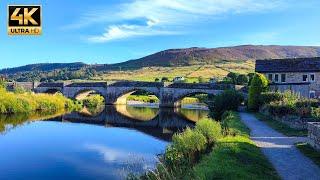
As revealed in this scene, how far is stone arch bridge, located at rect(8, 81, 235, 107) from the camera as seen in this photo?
84.1 metres

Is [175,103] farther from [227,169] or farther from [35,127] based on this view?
[227,169]

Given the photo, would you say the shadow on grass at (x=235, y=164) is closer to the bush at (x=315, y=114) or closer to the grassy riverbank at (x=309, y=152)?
the grassy riverbank at (x=309, y=152)

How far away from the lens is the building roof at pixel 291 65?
60509mm

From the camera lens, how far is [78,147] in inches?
1385

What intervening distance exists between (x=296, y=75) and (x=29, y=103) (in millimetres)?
35451

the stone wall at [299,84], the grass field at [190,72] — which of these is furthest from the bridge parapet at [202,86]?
the grass field at [190,72]

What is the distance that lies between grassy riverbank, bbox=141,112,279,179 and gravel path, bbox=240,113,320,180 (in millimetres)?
470

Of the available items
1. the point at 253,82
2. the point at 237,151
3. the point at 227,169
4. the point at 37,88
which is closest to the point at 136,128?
the point at 253,82

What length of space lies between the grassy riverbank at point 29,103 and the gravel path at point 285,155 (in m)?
41.1

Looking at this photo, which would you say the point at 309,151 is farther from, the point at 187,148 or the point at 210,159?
the point at 210,159

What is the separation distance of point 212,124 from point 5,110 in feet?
141

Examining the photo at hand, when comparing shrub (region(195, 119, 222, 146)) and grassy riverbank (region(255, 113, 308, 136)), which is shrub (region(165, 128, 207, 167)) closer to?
shrub (region(195, 119, 222, 146))

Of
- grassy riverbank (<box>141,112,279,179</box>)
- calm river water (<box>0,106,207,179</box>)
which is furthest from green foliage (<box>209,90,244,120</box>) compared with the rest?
grassy riverbank (<box>141,112,279,179</box>)

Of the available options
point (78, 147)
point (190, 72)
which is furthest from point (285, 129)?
point (190, 72)
